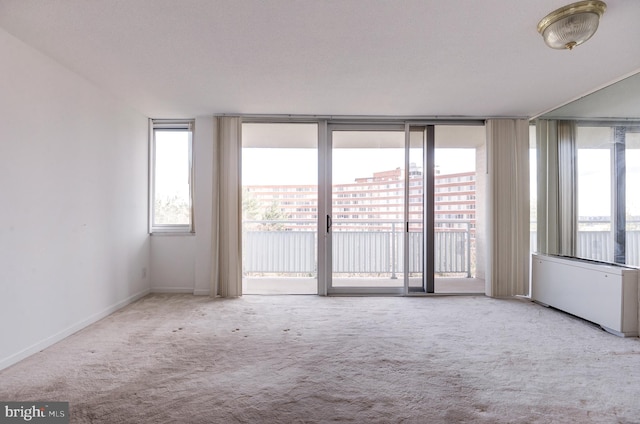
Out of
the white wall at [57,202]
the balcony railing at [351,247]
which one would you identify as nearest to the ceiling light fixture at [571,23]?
the balcony railing at [351,247]

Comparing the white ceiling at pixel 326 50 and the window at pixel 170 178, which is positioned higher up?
the white ceiling at pixel 326 50

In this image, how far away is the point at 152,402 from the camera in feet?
5.99

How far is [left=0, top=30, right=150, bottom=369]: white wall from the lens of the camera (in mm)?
2277

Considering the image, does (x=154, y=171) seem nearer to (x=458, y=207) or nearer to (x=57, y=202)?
(x=57, y=202)

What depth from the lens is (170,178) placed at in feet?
14.6

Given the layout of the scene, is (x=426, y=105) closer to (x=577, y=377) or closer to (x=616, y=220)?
(x=616, y=220)

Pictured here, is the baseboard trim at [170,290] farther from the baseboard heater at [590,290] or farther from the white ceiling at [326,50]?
the baseboard heater at [590,290]

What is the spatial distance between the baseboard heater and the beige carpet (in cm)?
15

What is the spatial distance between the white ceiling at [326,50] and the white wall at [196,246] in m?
0.65

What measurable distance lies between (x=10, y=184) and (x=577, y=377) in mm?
4175

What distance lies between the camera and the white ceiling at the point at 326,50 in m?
1.98

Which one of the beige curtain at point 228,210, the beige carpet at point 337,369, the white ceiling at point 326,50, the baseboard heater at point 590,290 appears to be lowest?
the beige carpet at point 337,369

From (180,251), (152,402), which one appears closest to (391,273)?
(180,251)

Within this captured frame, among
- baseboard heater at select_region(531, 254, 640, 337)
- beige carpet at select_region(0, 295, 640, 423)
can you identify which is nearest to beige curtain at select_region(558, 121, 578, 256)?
baseboard heater at select_region(531, 254, 640, 337)
